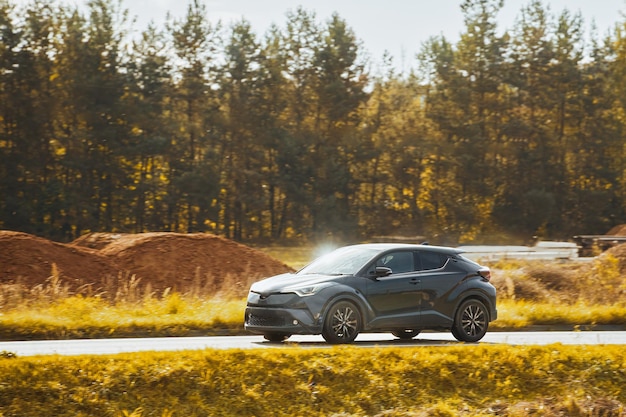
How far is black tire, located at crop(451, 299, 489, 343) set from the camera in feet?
53.7

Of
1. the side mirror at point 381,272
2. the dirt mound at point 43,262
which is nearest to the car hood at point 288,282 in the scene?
the side mirror at point 381,272

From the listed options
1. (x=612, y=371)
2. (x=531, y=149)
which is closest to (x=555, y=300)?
(x=612, y=371)

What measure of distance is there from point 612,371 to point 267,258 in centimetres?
1756

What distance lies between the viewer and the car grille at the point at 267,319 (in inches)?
589

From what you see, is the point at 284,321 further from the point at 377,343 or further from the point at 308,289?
the point at 377,343

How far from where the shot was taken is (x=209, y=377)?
39.5 feet

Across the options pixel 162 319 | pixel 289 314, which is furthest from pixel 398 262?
pixel 162 319

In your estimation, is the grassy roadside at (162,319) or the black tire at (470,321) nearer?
the black tire at (470,321)

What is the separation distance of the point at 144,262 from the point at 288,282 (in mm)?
14136

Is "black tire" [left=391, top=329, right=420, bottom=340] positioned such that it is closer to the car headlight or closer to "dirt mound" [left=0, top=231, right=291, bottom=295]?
the car headlight

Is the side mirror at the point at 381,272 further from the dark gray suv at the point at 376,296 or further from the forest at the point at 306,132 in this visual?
the forest at the point at 306,132

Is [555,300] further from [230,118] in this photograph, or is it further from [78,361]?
[230,118]

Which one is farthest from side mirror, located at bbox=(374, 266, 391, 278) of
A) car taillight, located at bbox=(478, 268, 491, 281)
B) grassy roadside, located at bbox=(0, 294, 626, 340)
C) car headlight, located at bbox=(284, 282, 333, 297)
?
grassy roadside, located at bbox=(0, 294, 626, 340)

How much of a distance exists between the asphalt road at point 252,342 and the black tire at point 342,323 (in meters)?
0.22
